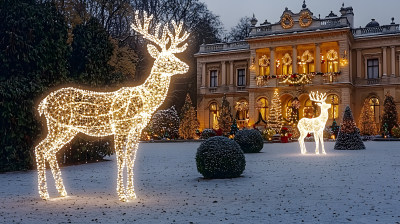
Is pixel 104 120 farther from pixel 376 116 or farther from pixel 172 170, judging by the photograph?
pixel 376 116

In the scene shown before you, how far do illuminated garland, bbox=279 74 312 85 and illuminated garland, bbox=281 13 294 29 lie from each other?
4787 millimetres

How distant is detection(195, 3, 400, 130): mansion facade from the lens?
136ft

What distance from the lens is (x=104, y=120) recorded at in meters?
8.97

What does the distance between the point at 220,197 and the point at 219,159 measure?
9.51 ft

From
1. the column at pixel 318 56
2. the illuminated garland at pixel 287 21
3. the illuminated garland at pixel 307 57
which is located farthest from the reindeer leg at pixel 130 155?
the illuminated garland at pixel 307 57

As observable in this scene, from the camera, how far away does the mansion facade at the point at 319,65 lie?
41.5m

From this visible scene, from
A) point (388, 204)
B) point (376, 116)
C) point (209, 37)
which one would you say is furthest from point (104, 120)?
point (209, 37)

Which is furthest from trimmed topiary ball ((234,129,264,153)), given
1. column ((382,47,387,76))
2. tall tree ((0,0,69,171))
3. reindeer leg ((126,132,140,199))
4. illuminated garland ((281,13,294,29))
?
column ((382,47,387,76))

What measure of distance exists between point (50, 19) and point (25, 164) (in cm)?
480

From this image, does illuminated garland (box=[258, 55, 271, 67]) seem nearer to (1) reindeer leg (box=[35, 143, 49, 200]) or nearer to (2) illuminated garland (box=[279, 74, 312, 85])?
(2) illuminated garland (box=[279, 74, 312, 85])

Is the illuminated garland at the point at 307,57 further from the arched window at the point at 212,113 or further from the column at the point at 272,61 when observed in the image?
the arched window at the point at 212,113

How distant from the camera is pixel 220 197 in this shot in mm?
9234

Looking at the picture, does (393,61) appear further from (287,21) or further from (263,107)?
(263,107)

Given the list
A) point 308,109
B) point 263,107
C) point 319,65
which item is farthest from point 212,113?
point 319,65
